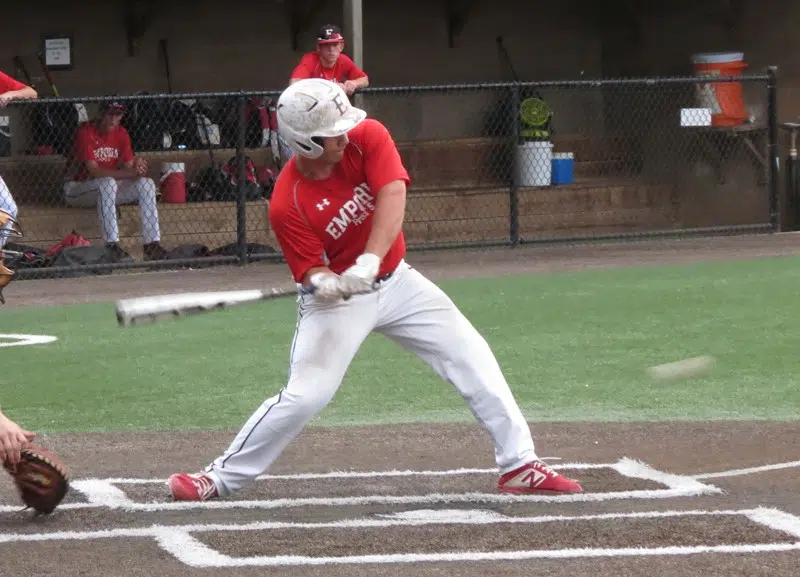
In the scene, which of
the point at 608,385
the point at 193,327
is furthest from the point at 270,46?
the point at 608,385

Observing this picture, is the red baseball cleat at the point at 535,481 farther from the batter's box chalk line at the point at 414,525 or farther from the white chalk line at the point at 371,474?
the white chalk line at the point at 371,474

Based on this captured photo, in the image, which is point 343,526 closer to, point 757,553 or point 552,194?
point 757,553

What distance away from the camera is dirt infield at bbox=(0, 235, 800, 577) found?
456 cm

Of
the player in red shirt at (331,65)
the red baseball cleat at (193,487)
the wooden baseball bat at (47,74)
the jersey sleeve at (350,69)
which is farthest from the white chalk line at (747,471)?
the wooden baseball bat at (47,74)

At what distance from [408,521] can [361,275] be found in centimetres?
83

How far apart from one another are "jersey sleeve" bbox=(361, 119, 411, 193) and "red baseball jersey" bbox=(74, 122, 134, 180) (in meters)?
9.18

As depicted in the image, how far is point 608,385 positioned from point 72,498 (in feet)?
10.6

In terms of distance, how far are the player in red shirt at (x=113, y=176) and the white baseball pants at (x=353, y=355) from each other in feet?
28.3

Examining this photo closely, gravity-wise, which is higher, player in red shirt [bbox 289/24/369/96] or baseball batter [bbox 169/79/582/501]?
player in red shirt [bbox 289/24/369/96]

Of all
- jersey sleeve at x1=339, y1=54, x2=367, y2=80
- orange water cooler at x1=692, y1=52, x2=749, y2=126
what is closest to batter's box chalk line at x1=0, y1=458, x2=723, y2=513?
jersey sleeve at x1=339, y1=54, x2=367, y2=80

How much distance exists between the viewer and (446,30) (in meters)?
18.8

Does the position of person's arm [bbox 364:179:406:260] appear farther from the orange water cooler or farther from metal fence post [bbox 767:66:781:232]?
the orange water cooler

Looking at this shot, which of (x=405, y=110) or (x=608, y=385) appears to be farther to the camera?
(x=405, y=110)

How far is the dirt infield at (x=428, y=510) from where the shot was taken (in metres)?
4.56
